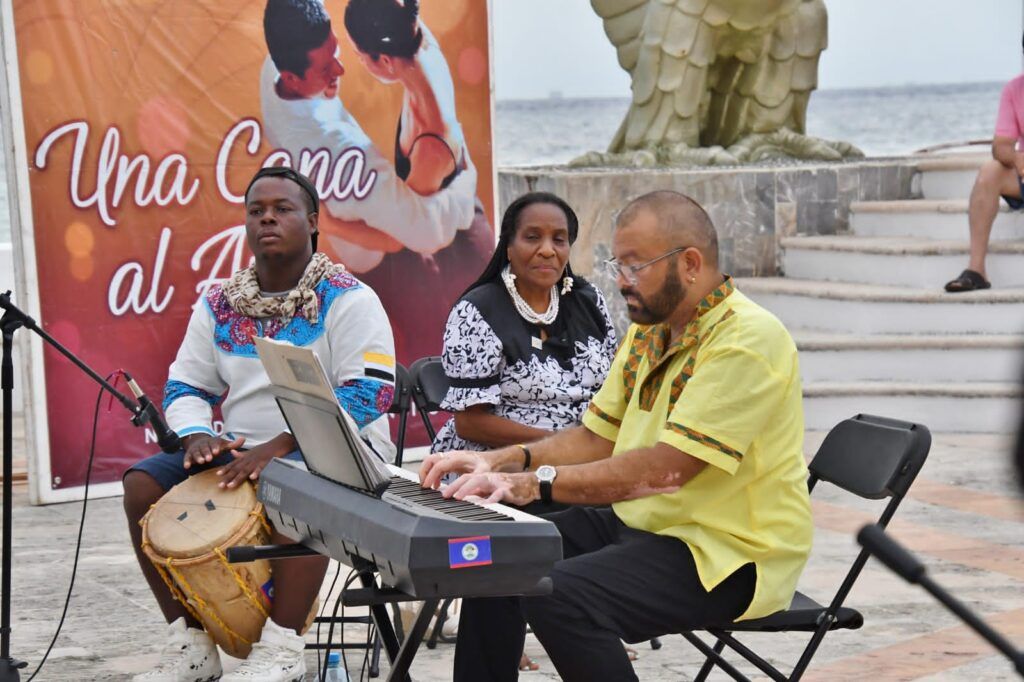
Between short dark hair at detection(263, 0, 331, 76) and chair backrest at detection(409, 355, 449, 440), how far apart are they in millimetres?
2489

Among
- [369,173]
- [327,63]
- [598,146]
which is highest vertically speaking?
[327,63]

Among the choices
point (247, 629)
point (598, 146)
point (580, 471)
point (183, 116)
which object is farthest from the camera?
point (598, 146)

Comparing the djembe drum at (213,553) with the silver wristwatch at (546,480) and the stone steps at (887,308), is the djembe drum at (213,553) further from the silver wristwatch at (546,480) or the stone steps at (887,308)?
the stone steps at (887,308)

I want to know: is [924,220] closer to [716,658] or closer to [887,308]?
[887,308]

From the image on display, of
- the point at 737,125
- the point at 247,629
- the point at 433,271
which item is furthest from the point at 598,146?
the point at 247,629

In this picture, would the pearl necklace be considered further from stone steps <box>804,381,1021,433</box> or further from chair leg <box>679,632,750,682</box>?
stone steps <box>804,381,1021,433</box>

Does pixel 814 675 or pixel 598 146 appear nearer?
pixel 814 675

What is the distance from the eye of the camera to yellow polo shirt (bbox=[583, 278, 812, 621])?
130 inches

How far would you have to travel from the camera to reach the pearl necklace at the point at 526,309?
A: 15.2 ft

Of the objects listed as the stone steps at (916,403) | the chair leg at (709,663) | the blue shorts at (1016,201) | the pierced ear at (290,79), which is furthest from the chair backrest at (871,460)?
the blue shorts at (1016,201)

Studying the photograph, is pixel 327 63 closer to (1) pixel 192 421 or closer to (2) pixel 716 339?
(1) pixel 192 421

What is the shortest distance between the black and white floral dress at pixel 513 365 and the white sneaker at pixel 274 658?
30.2 inches

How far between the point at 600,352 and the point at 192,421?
1.24m

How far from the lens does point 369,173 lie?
7293 millimetres
